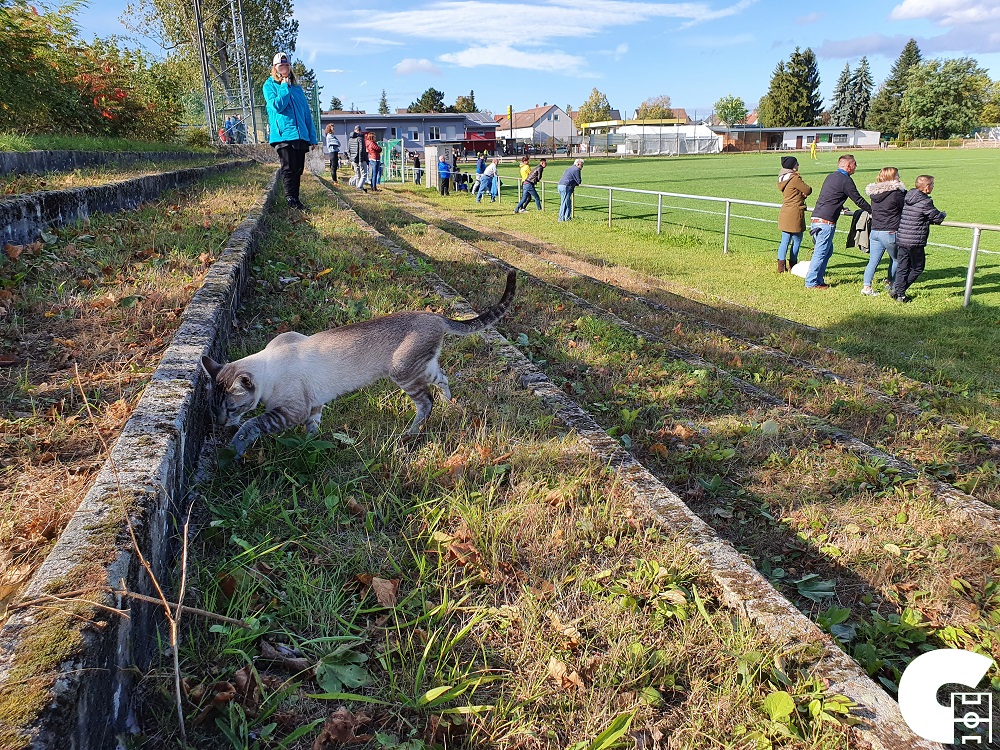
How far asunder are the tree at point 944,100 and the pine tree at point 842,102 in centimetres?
1654

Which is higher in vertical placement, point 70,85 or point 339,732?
point 70,85

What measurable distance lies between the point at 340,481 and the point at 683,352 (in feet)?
14.1

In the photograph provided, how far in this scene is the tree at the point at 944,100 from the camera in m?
80.2

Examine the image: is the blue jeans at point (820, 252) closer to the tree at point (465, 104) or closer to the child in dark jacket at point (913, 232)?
the child in dark jacket at point (913, 232)

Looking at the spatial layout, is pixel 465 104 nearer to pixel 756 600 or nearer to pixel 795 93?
pixel 795 93

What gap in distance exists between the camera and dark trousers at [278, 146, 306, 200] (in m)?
9.66

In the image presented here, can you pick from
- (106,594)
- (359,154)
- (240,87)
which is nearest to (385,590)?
(106,594)

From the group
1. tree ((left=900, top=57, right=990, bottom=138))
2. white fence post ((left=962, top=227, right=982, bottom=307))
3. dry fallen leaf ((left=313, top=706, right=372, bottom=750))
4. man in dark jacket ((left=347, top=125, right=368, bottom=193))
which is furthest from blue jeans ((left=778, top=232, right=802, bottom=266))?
tree ((left=900, top=57, right=990, bottom=138))

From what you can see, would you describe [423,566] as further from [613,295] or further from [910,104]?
[910,104]

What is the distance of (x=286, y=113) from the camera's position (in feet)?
30.0

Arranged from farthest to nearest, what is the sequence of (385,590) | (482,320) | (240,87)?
1. (240,87)
2. (482,320)
3. (385,590)

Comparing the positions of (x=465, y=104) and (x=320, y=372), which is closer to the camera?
(x=320, y=372)

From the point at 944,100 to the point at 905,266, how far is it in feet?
306

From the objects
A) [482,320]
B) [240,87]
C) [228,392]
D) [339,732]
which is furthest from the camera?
[240,87]
